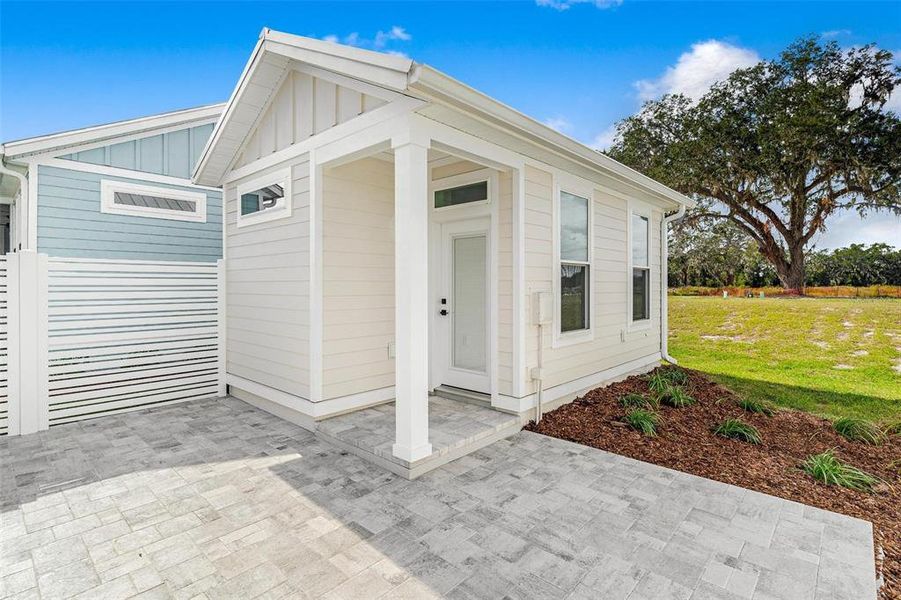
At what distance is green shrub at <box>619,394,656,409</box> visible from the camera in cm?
510

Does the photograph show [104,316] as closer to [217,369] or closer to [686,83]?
[217,369]

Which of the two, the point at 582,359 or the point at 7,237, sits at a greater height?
the point at 7,237

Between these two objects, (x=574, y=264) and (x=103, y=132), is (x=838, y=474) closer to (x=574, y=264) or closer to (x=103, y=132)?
(x=574, y=264)

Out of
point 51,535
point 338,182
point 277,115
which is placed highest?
point 277,115

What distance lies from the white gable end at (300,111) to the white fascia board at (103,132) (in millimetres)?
1984

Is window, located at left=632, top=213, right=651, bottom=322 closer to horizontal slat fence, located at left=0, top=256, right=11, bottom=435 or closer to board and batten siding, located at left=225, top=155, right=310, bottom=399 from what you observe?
board and batten siding, located at left=225, top=155, right=310, bottom=399


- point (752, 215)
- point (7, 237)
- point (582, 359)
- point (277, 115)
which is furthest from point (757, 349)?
point (7, 237)

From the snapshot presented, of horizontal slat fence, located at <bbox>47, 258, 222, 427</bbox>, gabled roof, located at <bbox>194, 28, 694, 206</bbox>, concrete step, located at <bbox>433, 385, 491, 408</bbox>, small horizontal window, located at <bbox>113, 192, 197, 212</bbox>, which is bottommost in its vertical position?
concrete step, located at <bbox>433, 385, 491, 408</bbox>

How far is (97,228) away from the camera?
19.2ft

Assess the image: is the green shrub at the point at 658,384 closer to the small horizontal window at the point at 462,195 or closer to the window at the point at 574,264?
the window at the point at 574,264

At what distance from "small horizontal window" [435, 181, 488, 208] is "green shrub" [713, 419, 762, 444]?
3.28 m

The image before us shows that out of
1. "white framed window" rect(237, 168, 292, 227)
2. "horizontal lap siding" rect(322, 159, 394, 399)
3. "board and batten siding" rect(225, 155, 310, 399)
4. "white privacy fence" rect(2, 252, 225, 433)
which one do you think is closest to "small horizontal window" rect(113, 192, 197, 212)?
"board and batten siding" rect(225, 155, 310, 399)

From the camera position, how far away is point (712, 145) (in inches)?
540

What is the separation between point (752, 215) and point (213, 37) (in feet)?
55.7
